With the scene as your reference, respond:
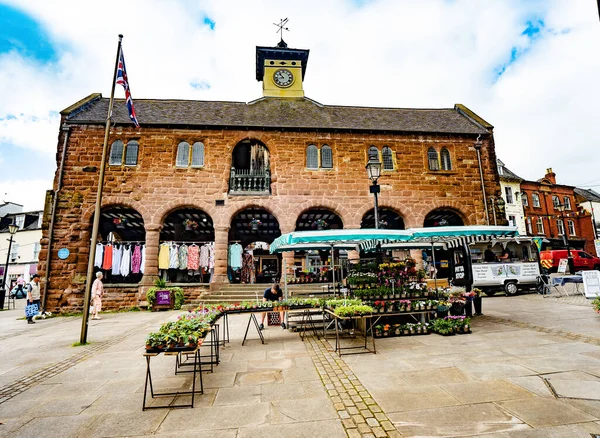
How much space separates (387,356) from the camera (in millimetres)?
5551

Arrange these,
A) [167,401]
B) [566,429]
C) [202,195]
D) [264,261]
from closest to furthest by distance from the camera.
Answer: [566,429], [167,401], [202,195], [264,261]

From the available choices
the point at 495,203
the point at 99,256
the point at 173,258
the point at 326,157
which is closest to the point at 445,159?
the point at 495,203

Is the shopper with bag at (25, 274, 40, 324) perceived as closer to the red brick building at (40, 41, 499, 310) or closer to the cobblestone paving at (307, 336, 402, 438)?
the red brick building at (40, 41, 499, 310)

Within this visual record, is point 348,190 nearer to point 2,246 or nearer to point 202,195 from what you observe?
point 202,195

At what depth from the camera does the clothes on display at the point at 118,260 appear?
47.1 ft

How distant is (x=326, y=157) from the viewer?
16.1 m

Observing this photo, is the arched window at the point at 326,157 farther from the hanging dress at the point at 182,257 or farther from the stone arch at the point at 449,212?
the hanging dress at the point at 182,257

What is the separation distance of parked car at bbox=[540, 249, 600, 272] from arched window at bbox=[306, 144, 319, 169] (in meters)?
17.3

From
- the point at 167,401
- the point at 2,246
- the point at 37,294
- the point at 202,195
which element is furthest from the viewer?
the point at 2,246

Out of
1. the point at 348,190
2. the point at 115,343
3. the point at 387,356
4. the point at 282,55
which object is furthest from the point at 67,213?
the point at 282,55

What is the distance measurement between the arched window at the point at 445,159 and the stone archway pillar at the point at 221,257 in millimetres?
11875

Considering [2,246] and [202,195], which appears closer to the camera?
[202,195]

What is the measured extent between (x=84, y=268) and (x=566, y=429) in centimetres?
1658

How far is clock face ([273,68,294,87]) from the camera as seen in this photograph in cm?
2128
